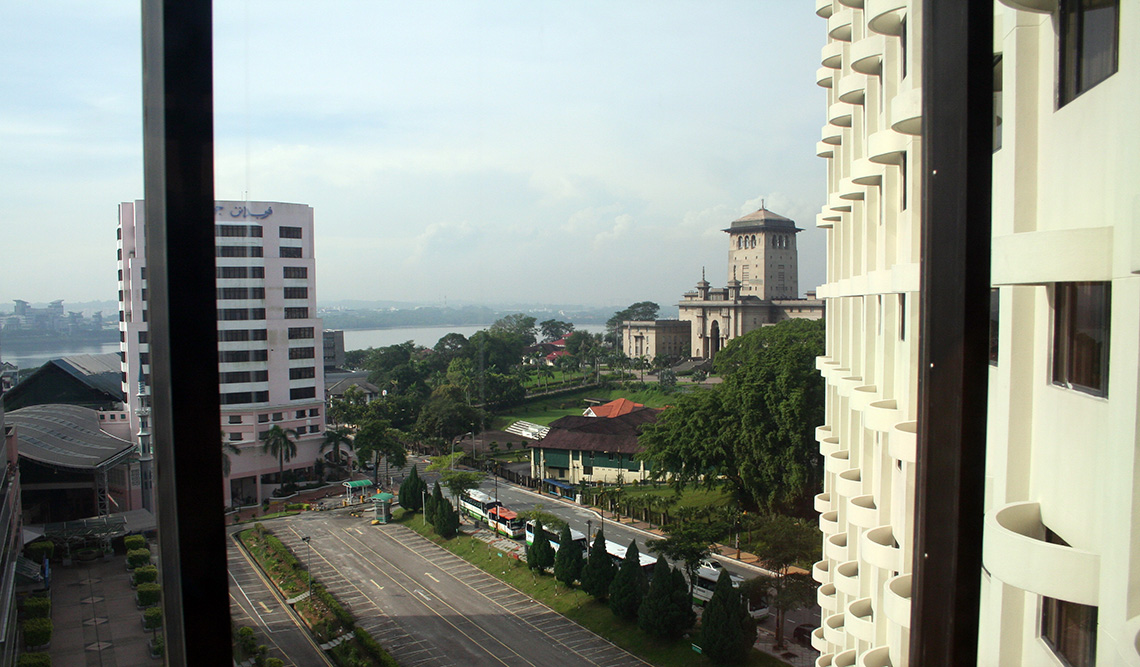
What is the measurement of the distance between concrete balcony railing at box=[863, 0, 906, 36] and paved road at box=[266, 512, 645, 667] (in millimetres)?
3873

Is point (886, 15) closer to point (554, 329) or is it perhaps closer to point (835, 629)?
point (835, 629)

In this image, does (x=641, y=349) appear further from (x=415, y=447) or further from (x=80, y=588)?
(x=80, y=588)

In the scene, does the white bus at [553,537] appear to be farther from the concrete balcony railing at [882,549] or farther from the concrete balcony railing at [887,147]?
the concrete balcony railing at [887,147]

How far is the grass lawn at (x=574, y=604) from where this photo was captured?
4.19 m

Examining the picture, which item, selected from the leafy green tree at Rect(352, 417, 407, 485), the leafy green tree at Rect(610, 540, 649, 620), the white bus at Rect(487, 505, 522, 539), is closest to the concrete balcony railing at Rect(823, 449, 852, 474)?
the leafy green tree at Rect(610, 540, 649, 620)

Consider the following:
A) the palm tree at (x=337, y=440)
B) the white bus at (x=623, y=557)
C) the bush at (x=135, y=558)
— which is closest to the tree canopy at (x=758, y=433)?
the white bus at (x=623, y=557)

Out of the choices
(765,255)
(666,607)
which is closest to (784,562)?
(666,607)

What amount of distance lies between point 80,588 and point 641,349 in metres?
17.7

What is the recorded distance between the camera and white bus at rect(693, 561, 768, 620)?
4.75m

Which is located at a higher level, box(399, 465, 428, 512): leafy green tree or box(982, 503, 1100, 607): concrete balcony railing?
box(982, 503, 1100, 607): concrete balcony railing

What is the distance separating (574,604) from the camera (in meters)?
4.95

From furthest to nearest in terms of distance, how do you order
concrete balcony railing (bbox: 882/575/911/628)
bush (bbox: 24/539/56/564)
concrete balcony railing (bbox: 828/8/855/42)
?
1. bush (bbox: 24/539/56/564)
2. concrete balcony railing (bbox: 828/8/855/42)
3. concrete balcony railing (bbox: 882/575/911/628)

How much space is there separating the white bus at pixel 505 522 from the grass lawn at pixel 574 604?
0.91 feet

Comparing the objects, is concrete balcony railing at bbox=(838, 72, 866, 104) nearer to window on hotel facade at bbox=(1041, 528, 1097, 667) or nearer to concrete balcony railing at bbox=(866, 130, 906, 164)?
concrete balcony railing at bbox=(866, 130, 906, 164)
